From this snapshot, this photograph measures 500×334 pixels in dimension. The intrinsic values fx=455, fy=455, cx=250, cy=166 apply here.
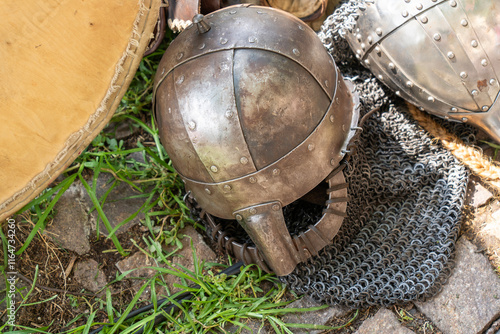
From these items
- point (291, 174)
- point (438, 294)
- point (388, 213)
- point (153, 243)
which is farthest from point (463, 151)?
point (153, 243)

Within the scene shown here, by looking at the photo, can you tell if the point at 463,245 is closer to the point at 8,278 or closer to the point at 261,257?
the point at 261,257

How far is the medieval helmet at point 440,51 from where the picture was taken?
192 cm

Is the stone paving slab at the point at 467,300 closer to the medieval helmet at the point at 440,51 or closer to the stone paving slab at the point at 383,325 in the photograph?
the stone paving slab at the point at 383,325

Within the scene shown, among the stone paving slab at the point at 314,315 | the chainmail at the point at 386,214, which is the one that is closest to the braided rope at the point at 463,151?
the chainmail at the point at 386,214

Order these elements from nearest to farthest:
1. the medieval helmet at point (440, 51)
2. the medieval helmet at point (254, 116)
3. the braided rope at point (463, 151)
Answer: the medieval helmet at point (254, 116) → the medieval helmet at point (440, 51) → the braided rope at point (463, 151)

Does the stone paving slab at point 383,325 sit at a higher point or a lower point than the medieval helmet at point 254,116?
lower

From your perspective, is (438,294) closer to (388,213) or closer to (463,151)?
(388,213)

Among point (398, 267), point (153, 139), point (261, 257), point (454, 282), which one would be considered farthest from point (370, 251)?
point (153, 139)

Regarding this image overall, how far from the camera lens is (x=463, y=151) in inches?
89.0

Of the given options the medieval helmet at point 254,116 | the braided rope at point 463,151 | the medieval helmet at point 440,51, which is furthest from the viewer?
the braided rope at point 463,151

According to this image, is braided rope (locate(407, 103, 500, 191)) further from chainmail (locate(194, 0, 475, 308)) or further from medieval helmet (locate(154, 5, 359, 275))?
medieval helmet (locate(154, 5, 359, 275))

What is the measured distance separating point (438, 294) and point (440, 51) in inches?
42.0

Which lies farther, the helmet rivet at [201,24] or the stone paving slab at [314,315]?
the stone paving slab at [314,315]

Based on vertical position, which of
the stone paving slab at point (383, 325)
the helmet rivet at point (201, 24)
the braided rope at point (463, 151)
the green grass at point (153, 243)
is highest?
the helmet rivet at point (201, 24)
